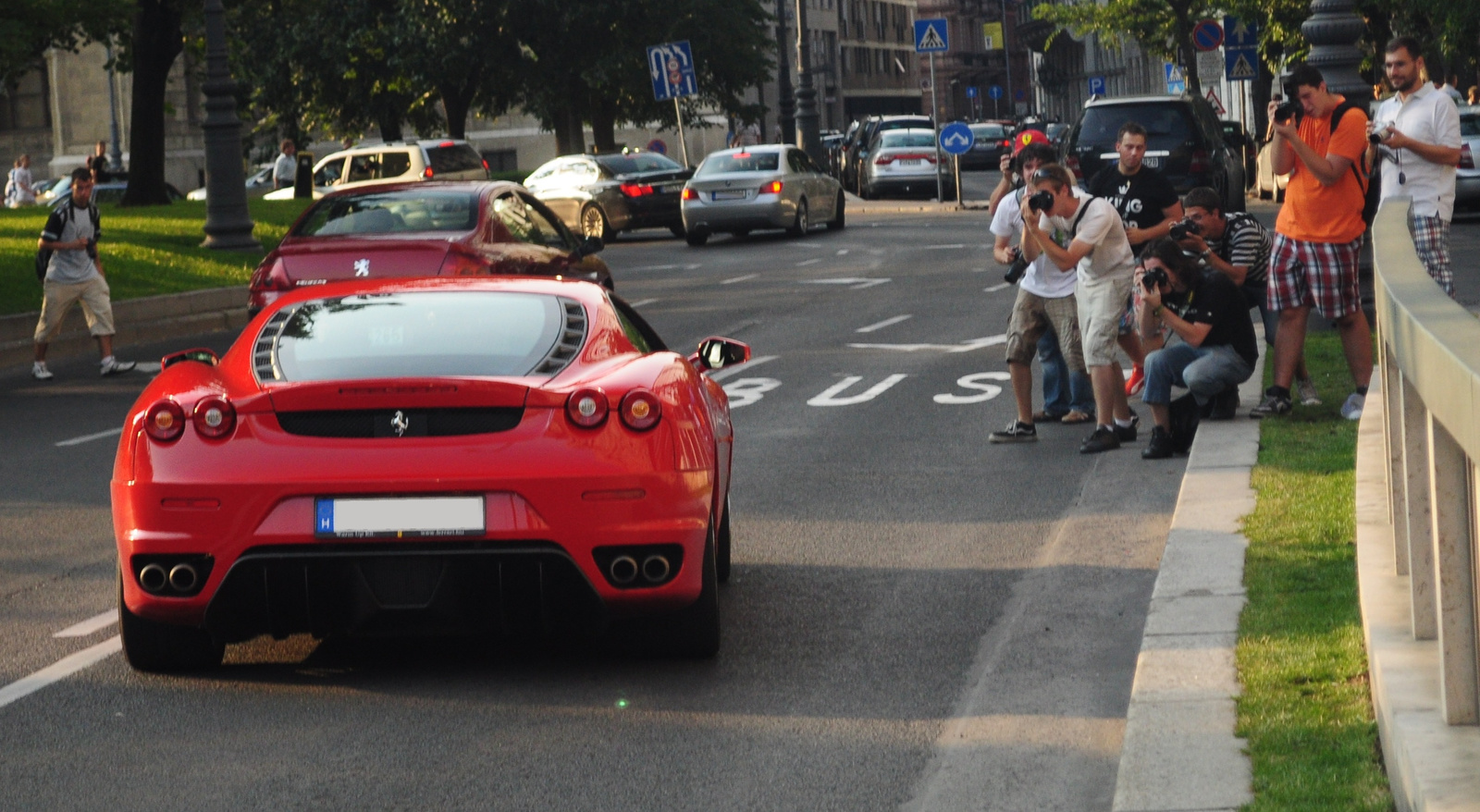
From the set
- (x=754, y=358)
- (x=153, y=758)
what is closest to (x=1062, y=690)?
(x=153, y=758)

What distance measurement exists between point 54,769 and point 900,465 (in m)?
5.83

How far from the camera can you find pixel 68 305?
17359 millimetres

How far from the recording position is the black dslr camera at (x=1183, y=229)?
36.0 feet

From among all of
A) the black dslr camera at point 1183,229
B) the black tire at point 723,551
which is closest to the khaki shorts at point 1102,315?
the black dslr camera at point 1183,229

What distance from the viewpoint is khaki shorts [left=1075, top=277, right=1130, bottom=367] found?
34.6ft

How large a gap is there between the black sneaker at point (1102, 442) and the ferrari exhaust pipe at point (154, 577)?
5.71 m

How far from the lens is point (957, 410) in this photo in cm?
1288

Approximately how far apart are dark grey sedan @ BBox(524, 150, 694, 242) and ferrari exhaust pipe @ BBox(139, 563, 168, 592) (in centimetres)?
2771

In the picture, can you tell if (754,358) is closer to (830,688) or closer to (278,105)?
(830,688)

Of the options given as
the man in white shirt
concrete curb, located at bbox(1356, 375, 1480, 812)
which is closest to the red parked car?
the man in white shirt

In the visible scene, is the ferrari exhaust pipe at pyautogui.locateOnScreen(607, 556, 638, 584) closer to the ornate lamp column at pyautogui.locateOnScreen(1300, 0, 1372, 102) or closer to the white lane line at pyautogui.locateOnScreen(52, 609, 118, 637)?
the white lane line at pyautogui.locateOnScreen(52, 609, 118, 637)

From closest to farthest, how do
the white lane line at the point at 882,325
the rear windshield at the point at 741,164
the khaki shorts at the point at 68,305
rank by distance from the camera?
the khaki shorts at the point at 68,305
the white lane line at the point at 882,325
the rear windshield at the point at 741,164

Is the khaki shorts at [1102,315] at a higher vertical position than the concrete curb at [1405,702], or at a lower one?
higher

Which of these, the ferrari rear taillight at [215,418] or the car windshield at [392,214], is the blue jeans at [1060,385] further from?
the ferrari rear taillight at [215,418]
